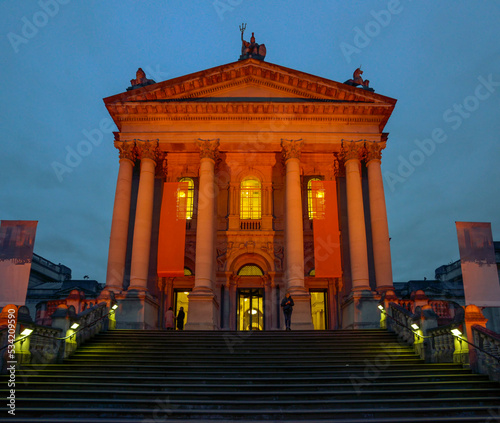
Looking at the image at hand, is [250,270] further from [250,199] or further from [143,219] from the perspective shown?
[143,219]

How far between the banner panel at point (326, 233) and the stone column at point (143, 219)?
8536 millimetres

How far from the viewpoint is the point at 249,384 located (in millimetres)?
10680

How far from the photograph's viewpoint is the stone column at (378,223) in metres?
21.4

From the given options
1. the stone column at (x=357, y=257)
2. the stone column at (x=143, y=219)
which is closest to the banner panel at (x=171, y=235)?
the stone column at (x=143, y=219)

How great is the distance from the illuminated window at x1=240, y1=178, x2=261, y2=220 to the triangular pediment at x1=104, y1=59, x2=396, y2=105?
18.3ft

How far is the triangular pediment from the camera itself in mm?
23625

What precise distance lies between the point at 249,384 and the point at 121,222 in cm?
1390

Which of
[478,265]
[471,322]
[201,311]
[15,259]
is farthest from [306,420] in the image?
[15,259]

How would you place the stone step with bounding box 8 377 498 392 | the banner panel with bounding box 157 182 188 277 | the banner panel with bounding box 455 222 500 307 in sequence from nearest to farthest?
the stone step with bounding box 8 377 498 392 < the banner panel with bounding box 455 222 500 307 < the banner panel with bounding box 157 182 188 277

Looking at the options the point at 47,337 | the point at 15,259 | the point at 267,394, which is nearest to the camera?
the point at 267,394

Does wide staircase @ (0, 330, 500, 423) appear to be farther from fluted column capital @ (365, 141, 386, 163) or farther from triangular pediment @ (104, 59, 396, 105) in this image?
triangular pediment @ (104, 59, 396, 105)

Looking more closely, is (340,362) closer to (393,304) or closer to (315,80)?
(393,304)

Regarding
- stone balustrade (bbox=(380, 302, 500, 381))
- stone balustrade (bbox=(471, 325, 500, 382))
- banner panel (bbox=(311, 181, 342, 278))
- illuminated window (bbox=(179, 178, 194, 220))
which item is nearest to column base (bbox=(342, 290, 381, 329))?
banner panel (bbox=(311, 181, 342, 278))

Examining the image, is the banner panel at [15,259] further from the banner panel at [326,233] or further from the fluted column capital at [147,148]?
the banner panel at [326,233]
